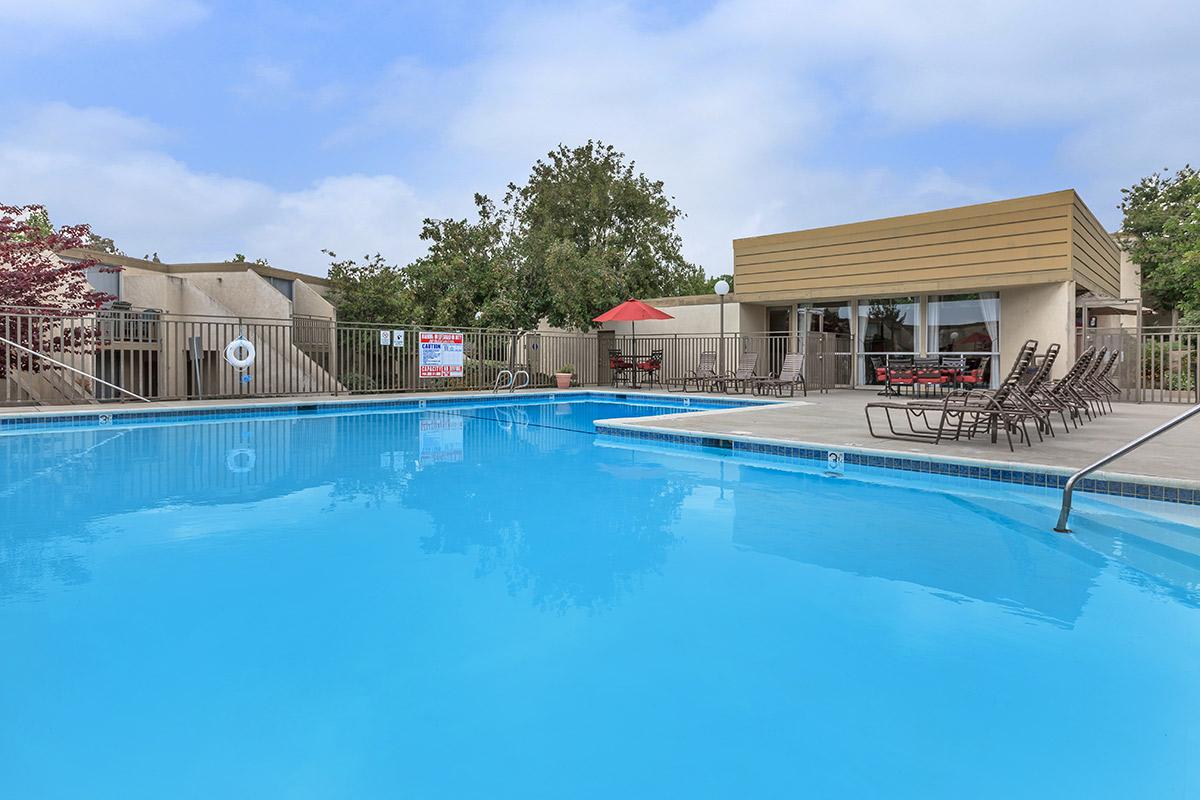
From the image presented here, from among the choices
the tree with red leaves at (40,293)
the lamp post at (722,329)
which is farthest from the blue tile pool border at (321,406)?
the lamp post at (722,329)

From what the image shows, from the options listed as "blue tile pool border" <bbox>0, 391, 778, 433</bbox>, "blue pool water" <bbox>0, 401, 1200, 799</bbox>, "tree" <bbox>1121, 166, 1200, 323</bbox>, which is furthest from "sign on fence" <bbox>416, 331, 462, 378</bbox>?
"tree" <bbox>1121, 166, 1200, 323</bbox>

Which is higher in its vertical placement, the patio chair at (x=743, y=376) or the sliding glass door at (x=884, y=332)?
the sliding glass door at (x=884, y=332)

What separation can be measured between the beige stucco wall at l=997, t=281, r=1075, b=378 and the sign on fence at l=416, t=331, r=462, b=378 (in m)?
10.9

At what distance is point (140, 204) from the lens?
18297 millimetres

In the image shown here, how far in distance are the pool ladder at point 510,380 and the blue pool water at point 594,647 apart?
10760 millimetres

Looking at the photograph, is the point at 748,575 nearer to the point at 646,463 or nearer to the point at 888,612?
the point at 888,612

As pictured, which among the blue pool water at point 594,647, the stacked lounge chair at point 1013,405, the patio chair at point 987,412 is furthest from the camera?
the stacked lounge chair at point 1013,405

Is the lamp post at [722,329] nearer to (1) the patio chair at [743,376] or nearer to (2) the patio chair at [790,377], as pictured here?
(1) the patio chair at [743,376]

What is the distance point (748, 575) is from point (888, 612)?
0.68 metres

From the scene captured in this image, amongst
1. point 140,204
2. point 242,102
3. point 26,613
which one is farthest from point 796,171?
point 26,613

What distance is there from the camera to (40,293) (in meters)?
12.1

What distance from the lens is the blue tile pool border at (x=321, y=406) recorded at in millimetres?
9281

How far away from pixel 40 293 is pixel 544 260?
9.63m

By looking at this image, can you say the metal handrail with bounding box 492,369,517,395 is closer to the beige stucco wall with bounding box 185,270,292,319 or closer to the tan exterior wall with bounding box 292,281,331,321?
the beige stucco wall with bounding box 185,270,292,319
